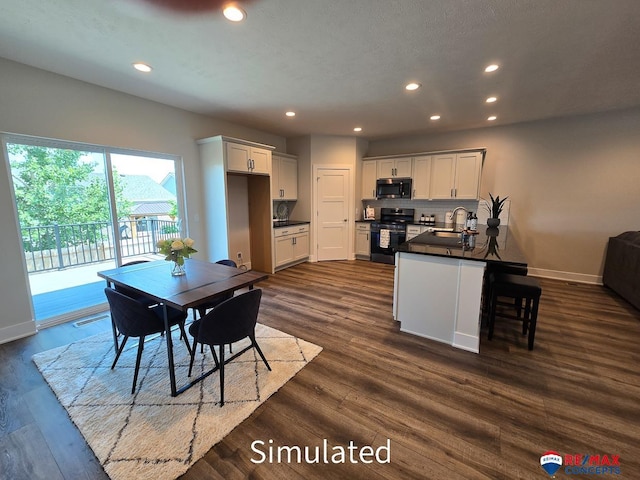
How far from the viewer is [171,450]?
153 centimetres

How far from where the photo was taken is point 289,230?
5328 millimetres

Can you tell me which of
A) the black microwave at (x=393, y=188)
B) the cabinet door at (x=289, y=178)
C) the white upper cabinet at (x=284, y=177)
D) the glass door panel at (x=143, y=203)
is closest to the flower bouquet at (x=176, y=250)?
the glass door panel at (x=143, y=203)

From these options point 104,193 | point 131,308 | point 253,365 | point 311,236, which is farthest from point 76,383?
point 311,236

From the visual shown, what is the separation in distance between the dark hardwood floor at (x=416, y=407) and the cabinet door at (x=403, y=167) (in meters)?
3.46

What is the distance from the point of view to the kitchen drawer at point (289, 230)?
5.06 m

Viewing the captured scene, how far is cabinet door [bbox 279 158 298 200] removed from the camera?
5473 millimetres

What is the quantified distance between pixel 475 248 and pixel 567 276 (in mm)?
3346

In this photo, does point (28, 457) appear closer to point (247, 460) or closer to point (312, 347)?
point (247, 460)

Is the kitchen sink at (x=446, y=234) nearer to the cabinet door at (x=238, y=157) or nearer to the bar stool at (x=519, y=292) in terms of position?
the bar stool at (x=519, y=292)

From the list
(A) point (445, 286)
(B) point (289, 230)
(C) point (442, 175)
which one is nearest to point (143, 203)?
(B) point (289, 230)

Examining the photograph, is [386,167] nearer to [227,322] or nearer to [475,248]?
[475,248]

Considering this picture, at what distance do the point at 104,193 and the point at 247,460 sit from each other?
3549 millimetres

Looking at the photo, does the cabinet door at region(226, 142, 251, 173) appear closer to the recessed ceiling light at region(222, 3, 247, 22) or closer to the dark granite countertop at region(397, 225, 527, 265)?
the recessed ceiling light at region(222, 3, 247, 22)

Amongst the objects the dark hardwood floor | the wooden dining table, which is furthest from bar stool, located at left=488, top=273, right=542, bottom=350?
the wooden dining table
